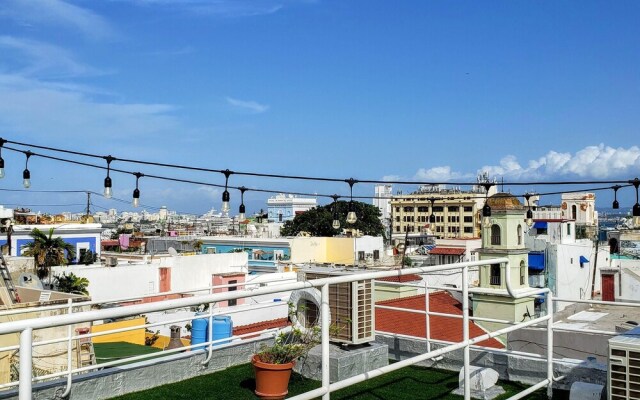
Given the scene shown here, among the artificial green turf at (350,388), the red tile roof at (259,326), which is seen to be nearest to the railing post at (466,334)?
the artificial green turf at (350,388)

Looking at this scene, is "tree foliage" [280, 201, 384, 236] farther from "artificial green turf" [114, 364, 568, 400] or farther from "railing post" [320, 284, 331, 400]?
"railing post" [320, 284, 331, 400]

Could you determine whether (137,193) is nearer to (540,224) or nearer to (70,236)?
(70,236)

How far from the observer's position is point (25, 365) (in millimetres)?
2107

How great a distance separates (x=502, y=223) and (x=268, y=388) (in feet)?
77.5

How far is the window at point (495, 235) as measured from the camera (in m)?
27.2

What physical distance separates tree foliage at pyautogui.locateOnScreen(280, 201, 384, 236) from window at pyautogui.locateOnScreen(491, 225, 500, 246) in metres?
45.0

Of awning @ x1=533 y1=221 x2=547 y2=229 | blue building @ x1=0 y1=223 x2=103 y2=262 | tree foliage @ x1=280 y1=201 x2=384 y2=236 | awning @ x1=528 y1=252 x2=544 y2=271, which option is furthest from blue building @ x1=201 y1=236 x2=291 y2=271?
tree foliage @ x1=280 y1=201 x2=384 y2=236

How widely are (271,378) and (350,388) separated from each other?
1131 mm

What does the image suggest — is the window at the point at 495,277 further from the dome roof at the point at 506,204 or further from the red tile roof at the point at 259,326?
the red tile roof at the point at 259,326

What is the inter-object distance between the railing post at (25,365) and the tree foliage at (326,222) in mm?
70132

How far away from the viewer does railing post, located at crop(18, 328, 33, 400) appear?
208 cm

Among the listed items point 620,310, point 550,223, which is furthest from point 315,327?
point 550,223

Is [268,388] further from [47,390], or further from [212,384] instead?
[47,390]

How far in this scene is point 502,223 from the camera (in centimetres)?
2703
